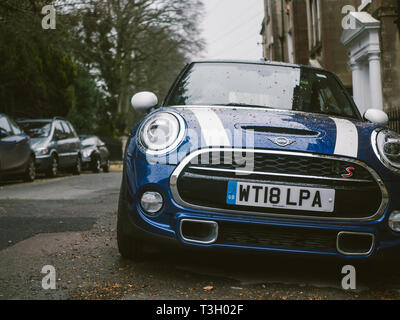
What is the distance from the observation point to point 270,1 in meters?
35.3

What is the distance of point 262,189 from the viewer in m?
3.24

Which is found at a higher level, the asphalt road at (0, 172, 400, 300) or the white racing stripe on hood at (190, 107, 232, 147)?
the white racing stripe on hood at (190, 107, 232, 147)

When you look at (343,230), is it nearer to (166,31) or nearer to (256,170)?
(256,170)

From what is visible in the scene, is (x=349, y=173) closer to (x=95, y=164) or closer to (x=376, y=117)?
(x=376, y=117)

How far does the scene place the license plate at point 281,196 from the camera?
10.6ft

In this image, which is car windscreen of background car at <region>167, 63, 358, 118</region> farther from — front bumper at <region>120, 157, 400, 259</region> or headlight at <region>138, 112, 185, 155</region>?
front bumper at <region>120, 157, 400, 259</region>

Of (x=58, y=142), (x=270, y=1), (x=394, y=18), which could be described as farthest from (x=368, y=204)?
(x=270, y=1)

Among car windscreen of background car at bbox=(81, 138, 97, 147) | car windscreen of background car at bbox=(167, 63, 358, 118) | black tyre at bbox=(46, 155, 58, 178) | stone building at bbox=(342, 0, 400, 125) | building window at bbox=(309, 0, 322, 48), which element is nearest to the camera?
car windscreen of background car at bbox=(167, 63, 358, 118)

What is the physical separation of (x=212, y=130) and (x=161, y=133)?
0.33 meters

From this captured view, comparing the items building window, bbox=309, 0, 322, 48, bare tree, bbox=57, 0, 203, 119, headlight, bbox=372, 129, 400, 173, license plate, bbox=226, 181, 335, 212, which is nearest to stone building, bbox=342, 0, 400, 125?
building window, bbox=309, 0, 322, 48

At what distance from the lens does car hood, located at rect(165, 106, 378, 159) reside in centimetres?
335

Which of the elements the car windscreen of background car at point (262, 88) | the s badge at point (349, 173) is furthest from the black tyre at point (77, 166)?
the s badge at point (349, 173)
